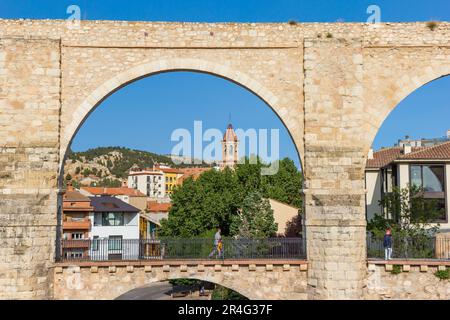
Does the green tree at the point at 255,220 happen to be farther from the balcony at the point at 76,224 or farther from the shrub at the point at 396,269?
the shrub at the point at 396,269

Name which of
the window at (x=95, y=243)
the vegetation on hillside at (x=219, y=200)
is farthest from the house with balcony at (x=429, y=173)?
the window at (x=95, y=243)

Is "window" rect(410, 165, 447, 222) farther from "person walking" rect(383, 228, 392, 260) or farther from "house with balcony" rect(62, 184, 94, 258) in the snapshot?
"house with balcony" rect(62, 184, 94, 258)

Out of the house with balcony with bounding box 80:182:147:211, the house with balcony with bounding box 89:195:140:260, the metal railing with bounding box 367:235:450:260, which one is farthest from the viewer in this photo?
the house with balcony with bounding box 80:182:147:211

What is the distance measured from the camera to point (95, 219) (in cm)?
4003

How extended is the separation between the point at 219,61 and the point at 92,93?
12.4 ft

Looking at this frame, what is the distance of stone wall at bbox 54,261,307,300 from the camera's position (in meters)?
14.6

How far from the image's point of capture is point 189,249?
15.9 metres

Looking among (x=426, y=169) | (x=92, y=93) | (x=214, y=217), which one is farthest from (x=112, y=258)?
(x=214, y=217)

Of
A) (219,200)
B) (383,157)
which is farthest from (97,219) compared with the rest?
(383,157)

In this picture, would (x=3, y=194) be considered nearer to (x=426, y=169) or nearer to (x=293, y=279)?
(x=293, y=279)

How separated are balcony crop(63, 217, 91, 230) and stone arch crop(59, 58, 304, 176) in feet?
78.8

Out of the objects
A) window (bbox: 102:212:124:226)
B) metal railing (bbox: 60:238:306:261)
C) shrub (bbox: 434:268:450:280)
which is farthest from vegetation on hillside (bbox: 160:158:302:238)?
shrub (bbox: 434:268:450:280)

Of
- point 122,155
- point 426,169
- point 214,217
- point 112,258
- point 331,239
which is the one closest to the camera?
point 331,239

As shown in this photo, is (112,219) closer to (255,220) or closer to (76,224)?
(76,224)
